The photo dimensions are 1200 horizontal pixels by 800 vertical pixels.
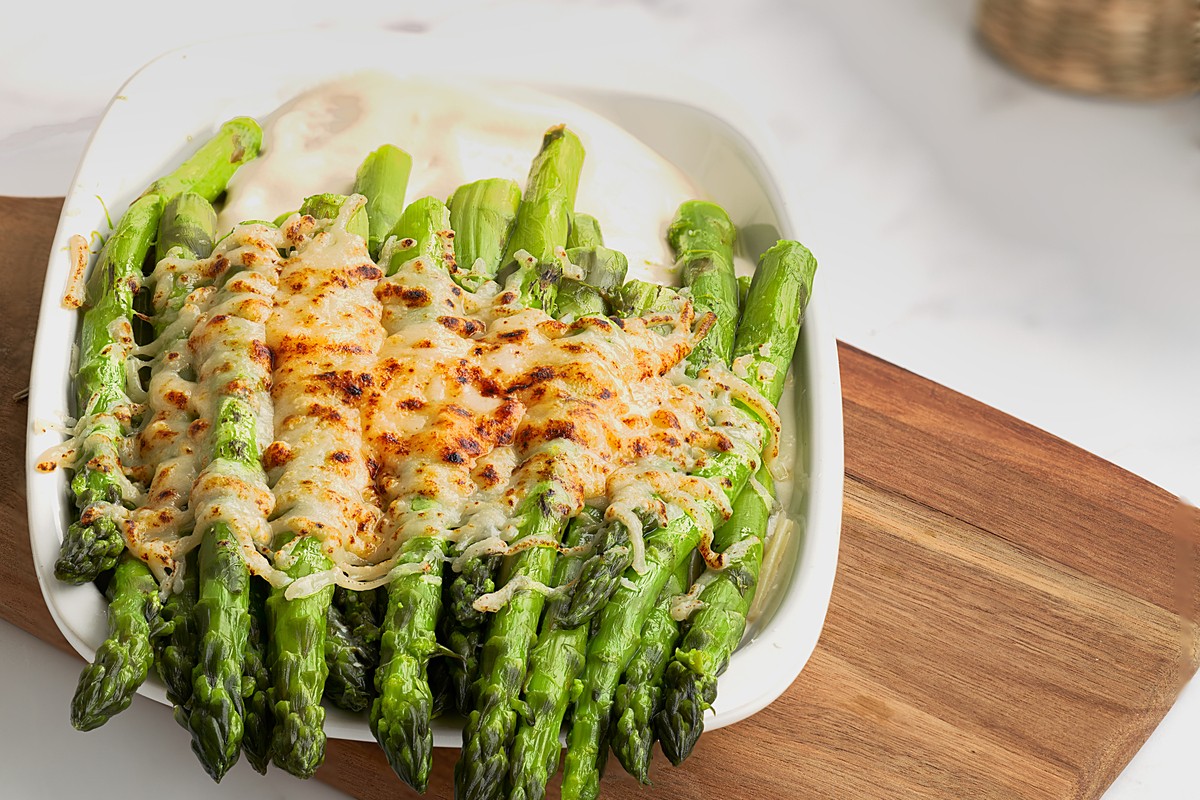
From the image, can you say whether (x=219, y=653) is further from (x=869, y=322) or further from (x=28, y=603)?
(x=869, y=322)

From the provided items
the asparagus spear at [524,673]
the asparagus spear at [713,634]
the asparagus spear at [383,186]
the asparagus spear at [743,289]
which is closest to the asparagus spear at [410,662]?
the asparagus spear at [524,673]

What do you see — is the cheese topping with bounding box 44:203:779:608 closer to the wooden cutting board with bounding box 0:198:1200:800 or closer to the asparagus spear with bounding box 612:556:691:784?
the asparagus spear with bounding box 612:556:691:784

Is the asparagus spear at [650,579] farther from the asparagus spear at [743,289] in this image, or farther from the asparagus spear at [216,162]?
the asparagus spear at [216,162]

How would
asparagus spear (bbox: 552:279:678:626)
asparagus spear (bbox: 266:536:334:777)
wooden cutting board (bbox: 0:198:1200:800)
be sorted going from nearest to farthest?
asparagus spear (bbox: 266:536:334:777)
asparagus spear (bbox: 552:279:678:626)
wooden cutting board (bbox: 0:198:1200:800)

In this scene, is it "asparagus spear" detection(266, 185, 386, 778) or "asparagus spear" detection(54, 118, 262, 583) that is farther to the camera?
"asparagus spear" detection(54, 118, 262, 583)

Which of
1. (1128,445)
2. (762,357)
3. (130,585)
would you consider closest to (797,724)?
(762,357)

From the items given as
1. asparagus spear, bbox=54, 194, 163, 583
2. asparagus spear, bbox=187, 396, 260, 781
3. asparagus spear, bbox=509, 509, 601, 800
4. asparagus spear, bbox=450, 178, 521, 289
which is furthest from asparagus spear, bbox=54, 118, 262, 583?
asparagus spear, bbox=509, 509, 601, 800

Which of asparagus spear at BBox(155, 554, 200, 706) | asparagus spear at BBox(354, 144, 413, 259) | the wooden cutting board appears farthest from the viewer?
asparagus spear at BBox(354, 144, 413, 259)

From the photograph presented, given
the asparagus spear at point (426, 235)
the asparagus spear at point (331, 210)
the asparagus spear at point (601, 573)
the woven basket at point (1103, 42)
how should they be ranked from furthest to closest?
the woven basket at point (1103, 42) < the asparagus spear at point (331, 210) < the asparagus spear at point (426, 235) < the asparagus spear at point (601, 573)
